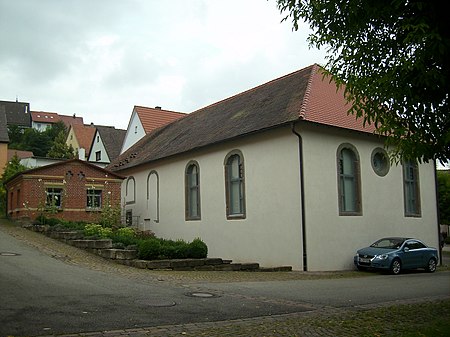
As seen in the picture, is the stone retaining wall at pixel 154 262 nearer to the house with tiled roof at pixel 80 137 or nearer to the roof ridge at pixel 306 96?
the roof ridge at pixel 306 96

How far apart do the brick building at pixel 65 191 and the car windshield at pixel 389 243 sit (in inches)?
584

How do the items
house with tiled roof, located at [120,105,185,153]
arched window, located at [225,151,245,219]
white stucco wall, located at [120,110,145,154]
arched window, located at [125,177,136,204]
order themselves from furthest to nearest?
white stucco wall, located at [120,110,145,154]
house with tiled roof, located at [120,105,185,153]
arched window, located at [125,177,136,204]
arched window, located at [225,151,245,219]

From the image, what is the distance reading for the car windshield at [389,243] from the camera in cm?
2025

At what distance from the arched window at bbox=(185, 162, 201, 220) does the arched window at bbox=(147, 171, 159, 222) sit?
354 centimetres

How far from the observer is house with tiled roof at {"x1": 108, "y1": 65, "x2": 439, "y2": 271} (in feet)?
66.1

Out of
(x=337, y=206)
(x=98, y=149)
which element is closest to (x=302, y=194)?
(x=337, y=206)

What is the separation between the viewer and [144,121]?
4141cm

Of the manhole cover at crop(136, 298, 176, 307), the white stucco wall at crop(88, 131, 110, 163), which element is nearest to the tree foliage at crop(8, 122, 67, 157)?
the white stucco wall at crop(88, 131, 110, 163)

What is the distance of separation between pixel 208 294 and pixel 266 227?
9955mm

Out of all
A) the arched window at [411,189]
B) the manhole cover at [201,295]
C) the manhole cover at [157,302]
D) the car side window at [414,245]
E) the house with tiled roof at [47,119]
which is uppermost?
the house with tiled roof at [47,119]

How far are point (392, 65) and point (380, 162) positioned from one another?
1599cm

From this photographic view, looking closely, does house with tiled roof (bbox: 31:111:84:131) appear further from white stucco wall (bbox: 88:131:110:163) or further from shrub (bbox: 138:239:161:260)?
shrub (bbox: 138:239:161:260)

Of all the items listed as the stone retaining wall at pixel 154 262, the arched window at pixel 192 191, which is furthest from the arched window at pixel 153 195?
the stone retaining wall at pixel 154 262

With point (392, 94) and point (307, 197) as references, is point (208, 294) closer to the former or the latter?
point (392, 94)
